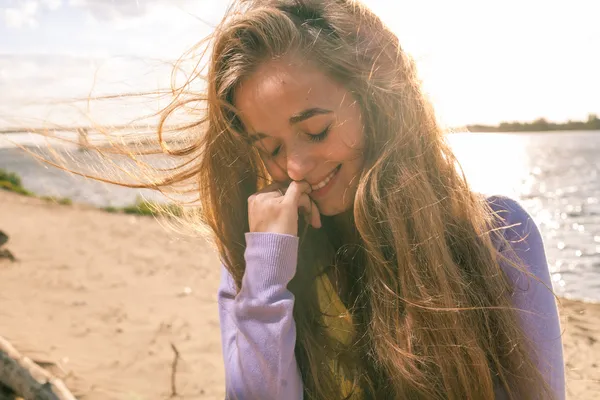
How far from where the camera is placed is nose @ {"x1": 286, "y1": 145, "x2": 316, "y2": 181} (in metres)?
1.91

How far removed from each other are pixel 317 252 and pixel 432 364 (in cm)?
55

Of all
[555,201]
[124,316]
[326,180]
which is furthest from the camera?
[555,201]

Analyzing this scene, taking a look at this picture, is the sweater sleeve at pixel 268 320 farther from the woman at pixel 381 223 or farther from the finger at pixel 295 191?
the finger at pixel 295 191

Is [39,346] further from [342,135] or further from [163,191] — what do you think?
[342,135]

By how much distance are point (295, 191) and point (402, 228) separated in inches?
13.4

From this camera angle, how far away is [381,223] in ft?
6.27

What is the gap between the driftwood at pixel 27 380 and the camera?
2.59 metres

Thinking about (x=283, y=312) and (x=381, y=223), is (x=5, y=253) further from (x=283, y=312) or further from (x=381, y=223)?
(x=381, y=223)

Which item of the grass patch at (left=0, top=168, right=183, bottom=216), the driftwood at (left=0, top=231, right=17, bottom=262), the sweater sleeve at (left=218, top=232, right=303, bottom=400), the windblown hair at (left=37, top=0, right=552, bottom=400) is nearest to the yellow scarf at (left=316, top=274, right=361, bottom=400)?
the windblown hair at (left=37, top=0, right=552, bottom=400)

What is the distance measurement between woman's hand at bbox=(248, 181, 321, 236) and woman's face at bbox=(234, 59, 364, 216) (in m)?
0.05

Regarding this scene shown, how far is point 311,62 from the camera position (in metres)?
1.90

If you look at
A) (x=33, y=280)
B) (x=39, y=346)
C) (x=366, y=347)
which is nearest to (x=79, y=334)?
(x=39, y=346)

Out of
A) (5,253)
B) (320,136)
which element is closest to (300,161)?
(320,136)

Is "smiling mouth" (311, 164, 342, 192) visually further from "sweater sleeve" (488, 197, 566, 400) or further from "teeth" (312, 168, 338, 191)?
"sweater sleeve" (488, 197, 566, 400)
